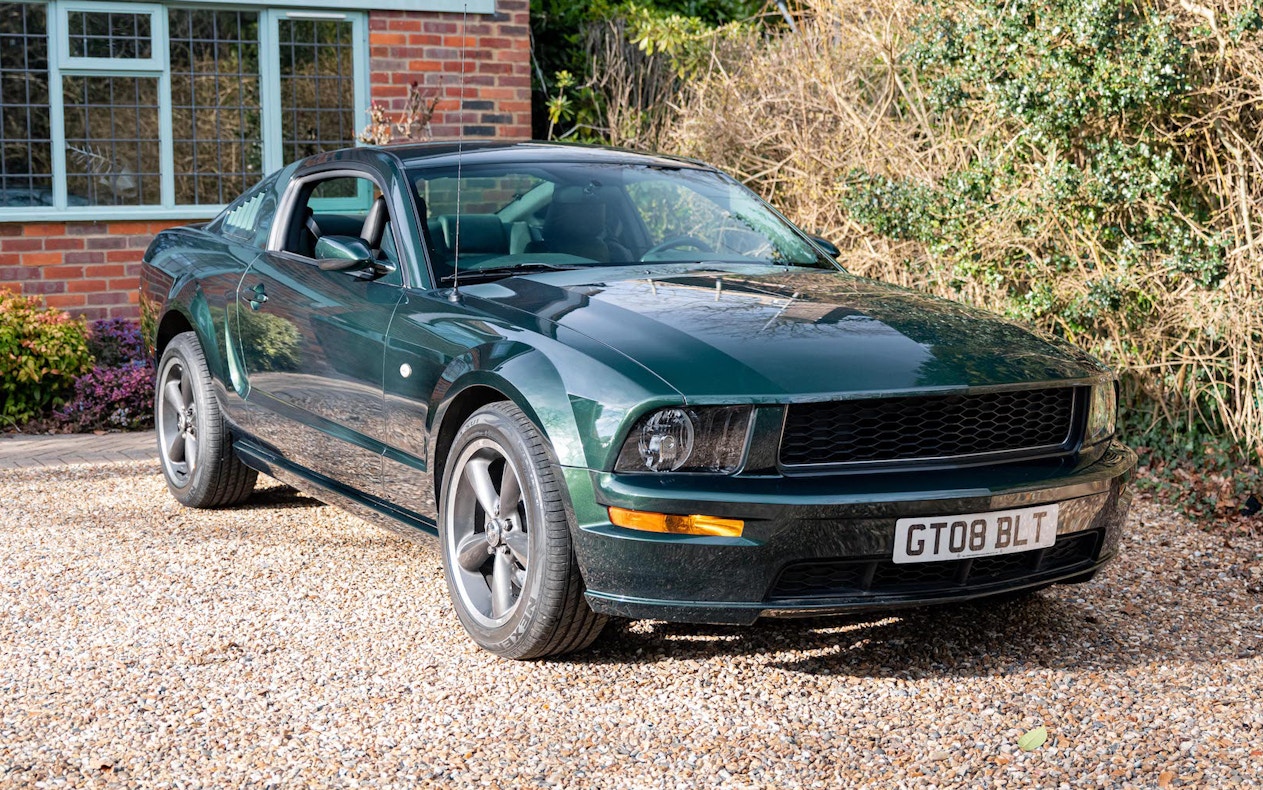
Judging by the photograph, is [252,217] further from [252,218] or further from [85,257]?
[85,257]

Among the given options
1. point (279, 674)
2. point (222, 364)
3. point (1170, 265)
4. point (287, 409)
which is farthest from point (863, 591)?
point (1170, 265)

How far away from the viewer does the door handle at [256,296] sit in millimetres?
5348

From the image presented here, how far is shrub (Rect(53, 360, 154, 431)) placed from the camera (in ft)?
27.8

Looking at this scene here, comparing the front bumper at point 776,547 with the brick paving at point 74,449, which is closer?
the front bumper at point 776,547

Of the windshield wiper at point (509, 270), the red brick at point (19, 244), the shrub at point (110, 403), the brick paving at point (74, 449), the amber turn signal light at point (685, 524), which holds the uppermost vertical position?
the windshield wiper at point (509, 270)

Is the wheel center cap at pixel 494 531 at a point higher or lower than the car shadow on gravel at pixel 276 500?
higher

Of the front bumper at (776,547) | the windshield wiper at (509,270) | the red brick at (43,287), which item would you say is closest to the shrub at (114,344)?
the red brick at (43,287)

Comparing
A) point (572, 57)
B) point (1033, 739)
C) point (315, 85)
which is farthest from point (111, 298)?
point (1033, 739)

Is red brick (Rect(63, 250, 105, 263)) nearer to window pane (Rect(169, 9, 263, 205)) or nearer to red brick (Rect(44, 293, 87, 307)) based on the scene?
red brick (Rect(44, 293, 87, 307))

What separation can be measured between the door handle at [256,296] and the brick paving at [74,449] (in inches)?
94.9

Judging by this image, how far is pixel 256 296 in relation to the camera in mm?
5398

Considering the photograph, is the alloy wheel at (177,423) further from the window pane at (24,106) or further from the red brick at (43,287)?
the window pane at (24,106)

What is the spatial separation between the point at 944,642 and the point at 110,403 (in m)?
6.06

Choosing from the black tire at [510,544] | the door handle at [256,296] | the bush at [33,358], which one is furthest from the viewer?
the bush at [33,358]
